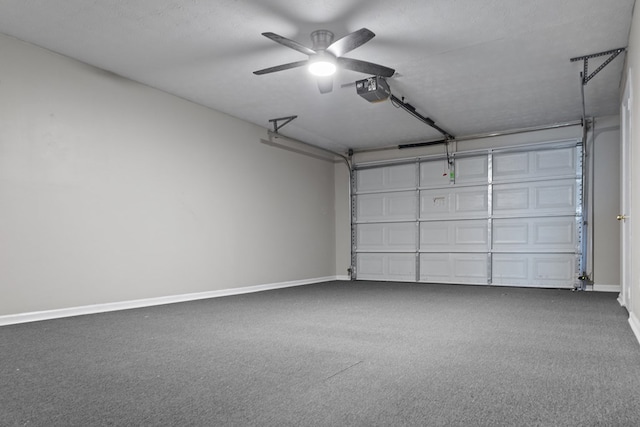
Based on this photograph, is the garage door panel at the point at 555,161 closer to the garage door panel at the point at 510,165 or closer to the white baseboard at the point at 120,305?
the garage door panel at the point at 510,165

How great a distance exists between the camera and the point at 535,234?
23.9 ft

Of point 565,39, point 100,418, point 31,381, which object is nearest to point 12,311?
point 31,381

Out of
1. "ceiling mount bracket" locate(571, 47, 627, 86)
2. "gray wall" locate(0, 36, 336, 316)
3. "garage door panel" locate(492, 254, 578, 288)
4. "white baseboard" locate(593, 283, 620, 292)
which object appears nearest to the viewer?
"gray wall" locate(0, 36, 336, 316)

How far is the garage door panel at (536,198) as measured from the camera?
7035 mm

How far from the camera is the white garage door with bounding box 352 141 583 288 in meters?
7.07

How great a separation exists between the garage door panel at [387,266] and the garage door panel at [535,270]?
1563 mm

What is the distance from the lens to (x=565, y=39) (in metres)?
4.18

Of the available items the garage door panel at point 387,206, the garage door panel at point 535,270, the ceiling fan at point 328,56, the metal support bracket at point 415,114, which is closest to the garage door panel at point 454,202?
the garage door panel at point 387,206

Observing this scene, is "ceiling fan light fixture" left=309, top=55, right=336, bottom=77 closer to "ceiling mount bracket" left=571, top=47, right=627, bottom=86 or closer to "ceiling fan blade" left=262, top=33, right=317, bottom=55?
"ceiling fan blade" left=262, top=33, right=317, bottom=55

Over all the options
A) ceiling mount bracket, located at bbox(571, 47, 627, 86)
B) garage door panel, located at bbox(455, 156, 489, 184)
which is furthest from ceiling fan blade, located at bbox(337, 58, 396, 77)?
garage door panel, located at bbox(455, 156, 489, 184)

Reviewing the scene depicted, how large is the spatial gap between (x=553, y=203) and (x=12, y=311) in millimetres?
7625

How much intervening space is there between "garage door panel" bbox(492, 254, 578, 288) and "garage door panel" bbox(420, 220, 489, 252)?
16.5 inches

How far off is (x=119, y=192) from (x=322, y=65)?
2.86 metres

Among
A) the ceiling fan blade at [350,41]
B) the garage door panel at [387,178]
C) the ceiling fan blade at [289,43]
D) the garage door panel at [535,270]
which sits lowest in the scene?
the garage door panel at [535,270]
